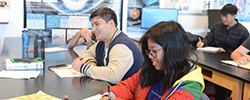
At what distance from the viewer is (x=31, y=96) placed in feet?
4.43

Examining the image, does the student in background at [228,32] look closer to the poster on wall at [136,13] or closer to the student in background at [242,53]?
the student in background at [242,53]

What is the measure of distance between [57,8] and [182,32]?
129 inches

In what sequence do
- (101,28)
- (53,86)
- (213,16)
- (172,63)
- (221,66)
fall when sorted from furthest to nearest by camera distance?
(213,16)
(221,66)
(101,28)
(53,86)
(172,63)

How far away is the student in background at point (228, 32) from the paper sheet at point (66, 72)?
2274 mm

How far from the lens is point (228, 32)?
3781 mm

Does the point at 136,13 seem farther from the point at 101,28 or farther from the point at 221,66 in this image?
the point at 101,28

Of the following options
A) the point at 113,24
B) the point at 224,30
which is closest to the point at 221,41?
the point at 224,30

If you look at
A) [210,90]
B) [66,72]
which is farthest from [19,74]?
[210,90]

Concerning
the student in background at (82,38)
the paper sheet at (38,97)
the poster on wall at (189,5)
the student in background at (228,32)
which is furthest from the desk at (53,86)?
the poster on wall at (189,5)

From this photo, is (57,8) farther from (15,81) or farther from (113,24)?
(15,81)

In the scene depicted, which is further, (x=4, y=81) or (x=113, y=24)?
(x=113, y=24)

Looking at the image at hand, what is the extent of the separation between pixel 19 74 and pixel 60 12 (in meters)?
2.47

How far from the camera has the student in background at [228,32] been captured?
3.61 metres

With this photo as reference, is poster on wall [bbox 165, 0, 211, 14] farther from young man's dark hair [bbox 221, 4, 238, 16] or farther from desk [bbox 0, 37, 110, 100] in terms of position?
desk [bbox 0, 37, 110, 100]
